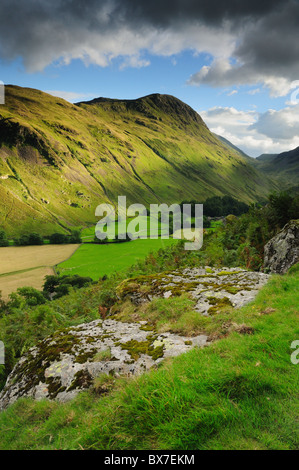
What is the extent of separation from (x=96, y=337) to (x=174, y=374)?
4.42 meters

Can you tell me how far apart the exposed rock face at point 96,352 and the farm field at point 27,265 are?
2661 inches

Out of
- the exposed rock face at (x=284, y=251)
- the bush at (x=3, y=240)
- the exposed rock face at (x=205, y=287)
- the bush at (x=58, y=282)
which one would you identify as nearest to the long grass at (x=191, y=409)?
the exposed rock face at (x=205, y=287)

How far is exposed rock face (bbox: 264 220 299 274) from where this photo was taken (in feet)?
52.5

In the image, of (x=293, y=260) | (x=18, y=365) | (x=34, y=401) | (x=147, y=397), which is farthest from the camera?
(x=293, y=260)

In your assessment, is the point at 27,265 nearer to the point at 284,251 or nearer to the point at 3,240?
the point at 3,240

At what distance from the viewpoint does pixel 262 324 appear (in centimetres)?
664

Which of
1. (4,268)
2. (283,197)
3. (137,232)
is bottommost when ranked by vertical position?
(4,268)

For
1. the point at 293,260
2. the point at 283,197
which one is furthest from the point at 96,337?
the point at 283,197

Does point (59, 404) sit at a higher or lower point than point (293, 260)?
lower

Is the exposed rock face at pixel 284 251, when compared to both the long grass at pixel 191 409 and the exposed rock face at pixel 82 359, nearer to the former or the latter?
the long grass at pixel 191 409

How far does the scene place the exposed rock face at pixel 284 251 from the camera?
16.0 m

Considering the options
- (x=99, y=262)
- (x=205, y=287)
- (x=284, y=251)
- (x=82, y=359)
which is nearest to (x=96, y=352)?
(x=82, y=359)

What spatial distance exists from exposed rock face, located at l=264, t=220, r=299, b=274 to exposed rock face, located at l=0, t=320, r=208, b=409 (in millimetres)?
12213
